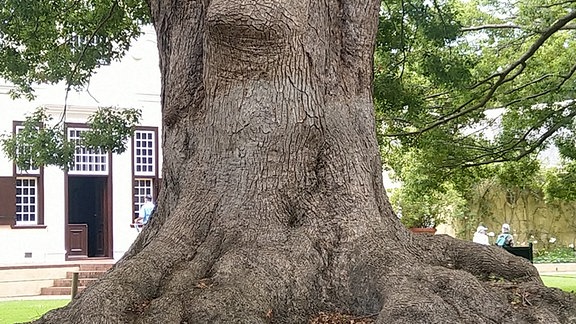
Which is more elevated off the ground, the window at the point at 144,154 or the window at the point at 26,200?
the window at the point at 144,154

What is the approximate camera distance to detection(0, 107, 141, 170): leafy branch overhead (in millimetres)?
12555

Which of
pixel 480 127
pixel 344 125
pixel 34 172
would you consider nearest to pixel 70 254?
pixel 34 172

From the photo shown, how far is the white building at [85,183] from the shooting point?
24.4 metres

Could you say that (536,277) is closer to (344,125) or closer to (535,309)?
(535,309)

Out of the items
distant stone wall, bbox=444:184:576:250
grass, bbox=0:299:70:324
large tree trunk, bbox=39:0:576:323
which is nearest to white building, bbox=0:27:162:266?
grass, bbox=0:299:70:324

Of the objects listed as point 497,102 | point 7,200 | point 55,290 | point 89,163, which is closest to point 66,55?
point 55,290

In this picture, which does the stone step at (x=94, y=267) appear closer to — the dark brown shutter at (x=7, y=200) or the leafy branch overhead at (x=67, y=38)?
the dark brown shutter at (x=7, y=200)

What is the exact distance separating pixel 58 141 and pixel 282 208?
321 inches

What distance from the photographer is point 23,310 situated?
1488 cm

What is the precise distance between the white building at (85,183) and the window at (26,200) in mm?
28

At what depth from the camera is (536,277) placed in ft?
18.7

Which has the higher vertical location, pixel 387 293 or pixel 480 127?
pixel 480 127

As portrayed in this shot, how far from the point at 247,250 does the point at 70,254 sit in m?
21.3

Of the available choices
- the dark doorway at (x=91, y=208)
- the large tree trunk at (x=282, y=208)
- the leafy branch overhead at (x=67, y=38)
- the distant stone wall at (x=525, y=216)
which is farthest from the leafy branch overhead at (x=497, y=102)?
the distant stone wall at (x=525, y=216)
